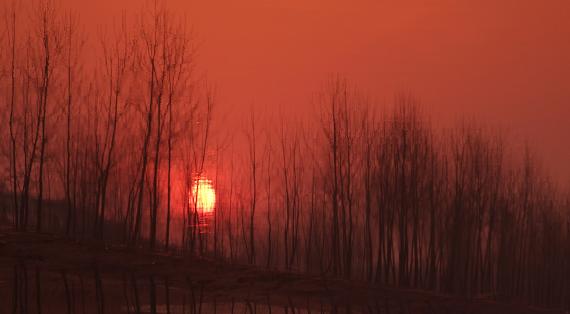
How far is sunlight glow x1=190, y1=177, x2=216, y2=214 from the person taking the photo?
1638cm

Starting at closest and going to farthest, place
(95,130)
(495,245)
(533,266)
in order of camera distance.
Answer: (95,130), (495,245), (533,266)

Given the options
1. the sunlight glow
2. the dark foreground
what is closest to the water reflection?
the dark foreground

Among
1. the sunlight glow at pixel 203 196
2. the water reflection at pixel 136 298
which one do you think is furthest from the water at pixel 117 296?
the sunlight glow at pixel 203 196

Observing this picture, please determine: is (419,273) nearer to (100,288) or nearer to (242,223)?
(242,223)

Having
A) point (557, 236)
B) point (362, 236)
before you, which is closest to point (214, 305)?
point (362, 236)

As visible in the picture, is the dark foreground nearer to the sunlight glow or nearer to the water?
the water

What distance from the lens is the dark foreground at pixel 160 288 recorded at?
26.9 ft

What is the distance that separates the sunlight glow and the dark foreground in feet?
10.5

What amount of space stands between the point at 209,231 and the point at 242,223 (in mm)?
974

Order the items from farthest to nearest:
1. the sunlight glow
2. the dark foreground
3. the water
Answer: the sunlight glow
the dark foreground
the water

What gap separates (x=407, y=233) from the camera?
1612 centimetres

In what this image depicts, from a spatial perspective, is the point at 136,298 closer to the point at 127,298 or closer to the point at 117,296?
the point at 127,298

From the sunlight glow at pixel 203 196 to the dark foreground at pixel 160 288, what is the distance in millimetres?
3190

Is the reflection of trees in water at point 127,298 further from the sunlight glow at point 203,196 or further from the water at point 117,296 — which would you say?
the sunlight glow at point 203,196
